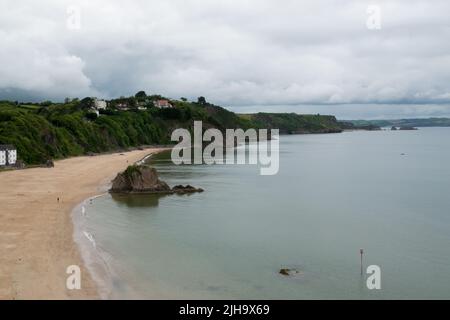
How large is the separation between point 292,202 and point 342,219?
10.4 meters

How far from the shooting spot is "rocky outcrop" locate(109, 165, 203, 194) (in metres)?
59.4

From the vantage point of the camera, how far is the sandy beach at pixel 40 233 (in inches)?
1002

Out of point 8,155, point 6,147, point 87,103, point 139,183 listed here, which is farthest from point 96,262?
point 87,103

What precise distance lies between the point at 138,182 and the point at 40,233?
76.5 ft

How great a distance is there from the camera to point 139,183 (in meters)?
59.9

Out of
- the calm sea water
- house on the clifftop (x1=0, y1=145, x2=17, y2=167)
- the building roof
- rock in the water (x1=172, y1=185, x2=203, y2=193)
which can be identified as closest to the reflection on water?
the calm sea water

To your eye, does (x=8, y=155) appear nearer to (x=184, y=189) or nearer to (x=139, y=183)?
(x=139, y=183)

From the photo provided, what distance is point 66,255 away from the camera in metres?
31.7

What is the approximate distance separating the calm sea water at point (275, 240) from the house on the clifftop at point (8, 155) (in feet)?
100

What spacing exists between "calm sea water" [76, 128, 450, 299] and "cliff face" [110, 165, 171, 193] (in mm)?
2788

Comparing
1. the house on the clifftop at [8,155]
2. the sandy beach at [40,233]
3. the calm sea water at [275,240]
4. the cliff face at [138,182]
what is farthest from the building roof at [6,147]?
the calm sea water at [275,240]
